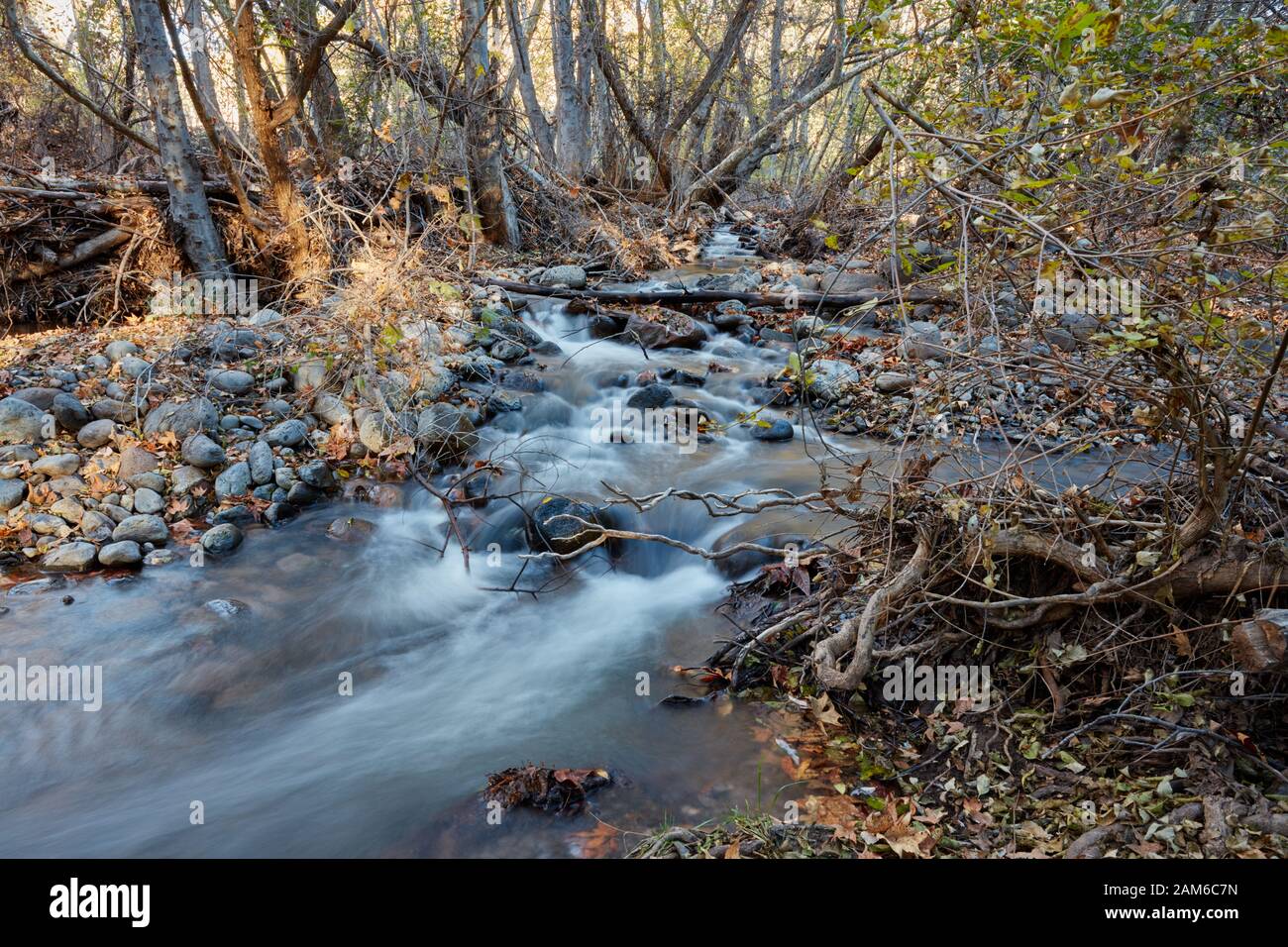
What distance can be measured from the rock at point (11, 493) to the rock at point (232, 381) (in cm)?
177

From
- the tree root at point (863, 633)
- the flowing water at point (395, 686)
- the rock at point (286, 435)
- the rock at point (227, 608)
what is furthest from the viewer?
the rock at point (286, 435)

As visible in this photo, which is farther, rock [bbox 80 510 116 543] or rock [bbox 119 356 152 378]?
rock [bbox 119 356 152 378]

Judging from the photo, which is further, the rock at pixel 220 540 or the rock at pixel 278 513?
the rock at pixel 278 513

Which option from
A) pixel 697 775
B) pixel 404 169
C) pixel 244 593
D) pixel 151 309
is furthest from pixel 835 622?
pixel 404 169

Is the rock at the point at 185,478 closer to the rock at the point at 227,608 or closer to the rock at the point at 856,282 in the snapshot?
the rock at the point at 227,608

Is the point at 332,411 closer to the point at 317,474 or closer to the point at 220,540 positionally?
the point at 317,474

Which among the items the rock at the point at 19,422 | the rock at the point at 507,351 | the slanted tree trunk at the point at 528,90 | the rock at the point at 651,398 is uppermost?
the slanted tree trunk at the point at 528,90

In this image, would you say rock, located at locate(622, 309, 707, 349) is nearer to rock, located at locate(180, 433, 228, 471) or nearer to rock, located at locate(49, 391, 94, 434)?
rock, located at locate(180, 433, 228, 471)

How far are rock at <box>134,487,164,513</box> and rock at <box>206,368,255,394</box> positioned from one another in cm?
143

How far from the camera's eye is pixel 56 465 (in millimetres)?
5910

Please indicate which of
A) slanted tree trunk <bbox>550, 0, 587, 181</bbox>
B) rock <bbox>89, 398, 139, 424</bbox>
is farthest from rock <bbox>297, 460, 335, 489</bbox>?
slanted tree trunk <bbox>550, 0, 587, 181</bbox>

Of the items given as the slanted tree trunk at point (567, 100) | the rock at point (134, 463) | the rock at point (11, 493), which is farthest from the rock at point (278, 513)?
the slanted tree trunk at point (567, 100)

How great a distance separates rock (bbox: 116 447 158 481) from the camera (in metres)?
6.09

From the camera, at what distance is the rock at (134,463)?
609 cm
